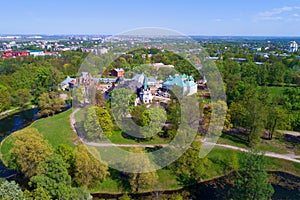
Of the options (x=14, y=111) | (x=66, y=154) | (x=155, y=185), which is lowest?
(x=155, y=185)

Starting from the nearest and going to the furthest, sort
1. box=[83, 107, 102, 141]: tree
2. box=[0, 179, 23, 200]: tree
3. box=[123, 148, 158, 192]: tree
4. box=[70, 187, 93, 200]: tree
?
box=[0, 179, 23, 200]: tree, box=[70, 187, 93, 200]: tree, box=[123, 148, 158, 192]: tree, box=[83, 107, 102, 141]: tree

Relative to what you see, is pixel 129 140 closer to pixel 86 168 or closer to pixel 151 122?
pixel 151 122

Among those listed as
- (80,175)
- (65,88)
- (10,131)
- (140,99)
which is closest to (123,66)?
(65,88)

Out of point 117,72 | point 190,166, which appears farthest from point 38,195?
point 117,72

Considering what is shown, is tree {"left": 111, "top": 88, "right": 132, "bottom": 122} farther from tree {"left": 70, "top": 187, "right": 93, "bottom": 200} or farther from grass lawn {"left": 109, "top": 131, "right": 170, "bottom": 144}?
tree {"left": 70, "top": 187, "right": 93, "bottom": 200}

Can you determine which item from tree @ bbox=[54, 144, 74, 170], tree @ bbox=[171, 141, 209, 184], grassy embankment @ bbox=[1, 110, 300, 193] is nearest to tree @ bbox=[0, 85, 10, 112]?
grassy embankment @ bbox=[1, 110, 300, 193]

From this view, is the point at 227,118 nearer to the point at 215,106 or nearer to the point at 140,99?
the point at 215,106

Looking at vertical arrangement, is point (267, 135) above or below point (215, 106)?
below
